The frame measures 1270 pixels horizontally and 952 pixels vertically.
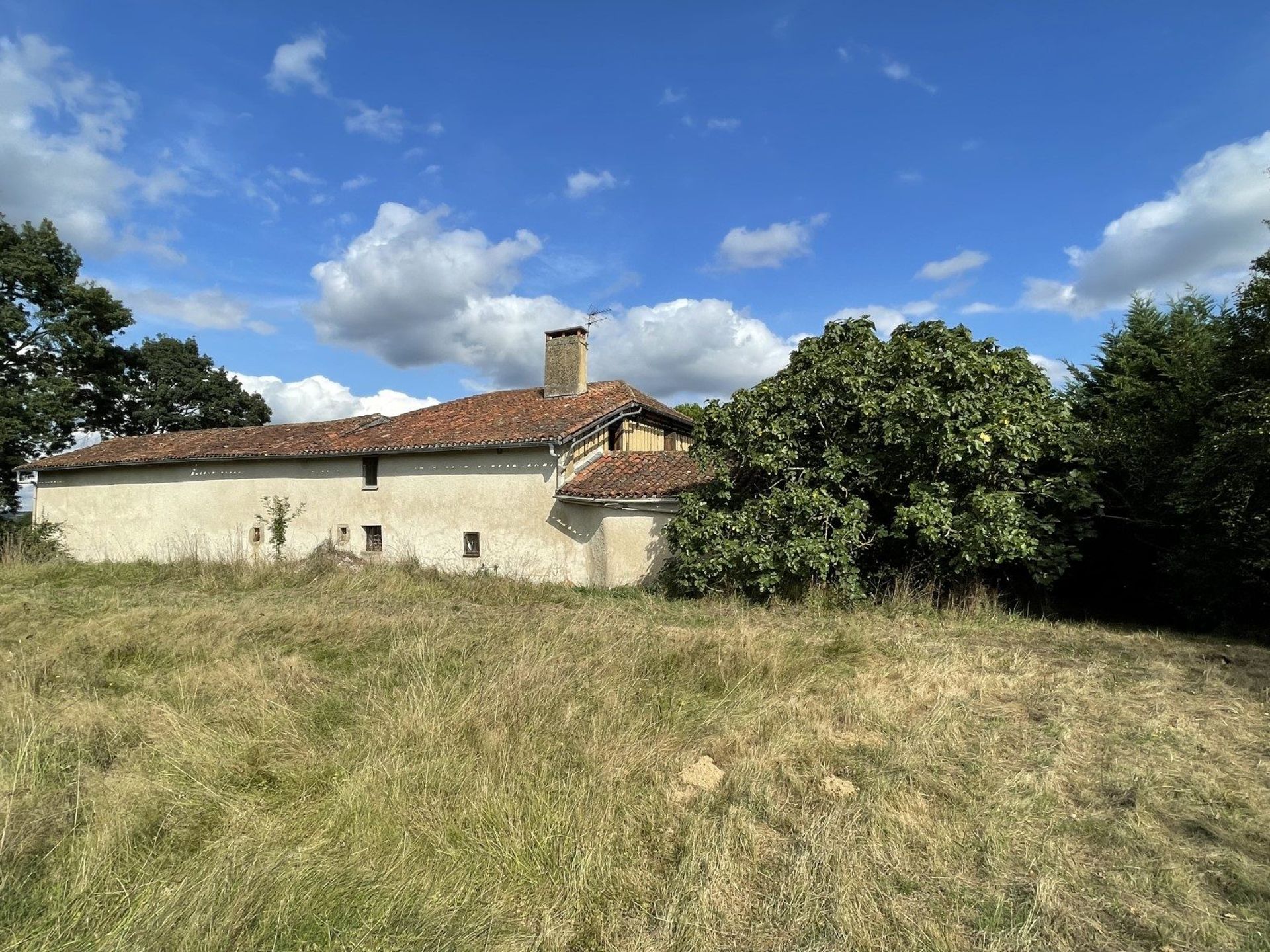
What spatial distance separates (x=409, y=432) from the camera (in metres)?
18.0

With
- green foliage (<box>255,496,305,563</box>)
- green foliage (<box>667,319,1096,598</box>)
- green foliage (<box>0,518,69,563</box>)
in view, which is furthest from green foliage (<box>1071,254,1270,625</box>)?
green foliage (<box>0,518,69,563</box>)

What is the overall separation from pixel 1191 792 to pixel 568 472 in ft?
42.6

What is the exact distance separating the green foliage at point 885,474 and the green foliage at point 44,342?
91.9 feet

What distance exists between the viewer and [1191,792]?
3922 mm

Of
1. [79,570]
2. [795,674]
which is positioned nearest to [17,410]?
[79,570]

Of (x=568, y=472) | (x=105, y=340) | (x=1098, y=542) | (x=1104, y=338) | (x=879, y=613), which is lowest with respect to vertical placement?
(x=879, y=613)

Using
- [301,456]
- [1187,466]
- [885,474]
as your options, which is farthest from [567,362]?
[1187,466]

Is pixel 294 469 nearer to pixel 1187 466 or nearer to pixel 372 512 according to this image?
pixel 372 512

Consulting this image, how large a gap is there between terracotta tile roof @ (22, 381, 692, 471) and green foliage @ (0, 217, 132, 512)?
4939mm

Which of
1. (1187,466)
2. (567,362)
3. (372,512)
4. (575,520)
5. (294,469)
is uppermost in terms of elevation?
(567,362)

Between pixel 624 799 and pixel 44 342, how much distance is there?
113 feet

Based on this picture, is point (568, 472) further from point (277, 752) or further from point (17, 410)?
point (17, 410)

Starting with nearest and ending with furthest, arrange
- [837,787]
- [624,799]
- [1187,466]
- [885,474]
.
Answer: [624,799]
[837,787]
[1187,466]
[885,474]

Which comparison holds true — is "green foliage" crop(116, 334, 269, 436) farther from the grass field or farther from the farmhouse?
the grass field
